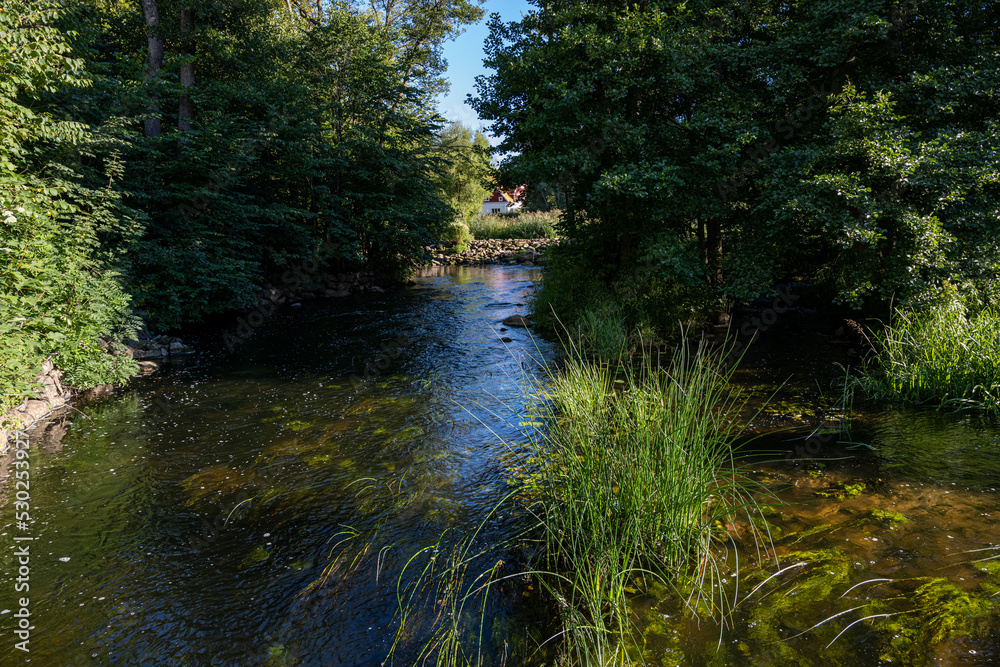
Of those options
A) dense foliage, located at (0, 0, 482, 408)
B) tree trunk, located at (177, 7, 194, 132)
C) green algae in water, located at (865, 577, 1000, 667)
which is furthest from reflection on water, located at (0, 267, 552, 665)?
tree trunk, located at (177, 7, 194, 132)

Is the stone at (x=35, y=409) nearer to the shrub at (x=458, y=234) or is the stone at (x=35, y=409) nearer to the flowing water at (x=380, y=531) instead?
the flowing water at (x=380, y=531)

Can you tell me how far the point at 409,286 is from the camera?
65.5ft

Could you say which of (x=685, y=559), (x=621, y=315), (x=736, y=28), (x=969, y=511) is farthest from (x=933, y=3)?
(x=685, y=559)

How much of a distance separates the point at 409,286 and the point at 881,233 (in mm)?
15846

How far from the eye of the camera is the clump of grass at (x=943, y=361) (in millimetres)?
5836

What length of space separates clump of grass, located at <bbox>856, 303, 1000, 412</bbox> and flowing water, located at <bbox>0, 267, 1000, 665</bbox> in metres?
0.41

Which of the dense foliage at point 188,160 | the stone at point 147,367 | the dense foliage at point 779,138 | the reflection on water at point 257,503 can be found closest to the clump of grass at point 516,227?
the dense foliage at point 188,160

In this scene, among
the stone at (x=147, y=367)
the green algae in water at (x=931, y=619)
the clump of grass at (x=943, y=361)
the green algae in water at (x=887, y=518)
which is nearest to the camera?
the green algae in water at (x=931, y=619)

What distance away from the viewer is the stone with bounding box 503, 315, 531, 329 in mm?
12109

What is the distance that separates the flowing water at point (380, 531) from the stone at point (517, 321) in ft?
14.2

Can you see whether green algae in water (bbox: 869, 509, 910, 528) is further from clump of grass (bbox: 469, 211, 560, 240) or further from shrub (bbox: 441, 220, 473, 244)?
clump of grass (bbox: 469, 211, 560, 240)

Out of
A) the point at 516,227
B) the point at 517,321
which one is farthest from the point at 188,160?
the point at 516,227

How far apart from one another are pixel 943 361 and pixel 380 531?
7015 mm
